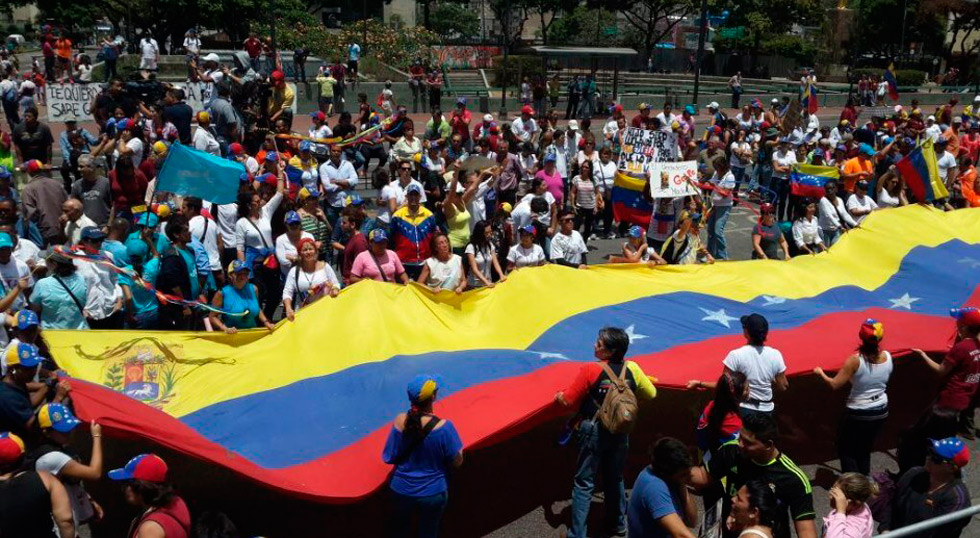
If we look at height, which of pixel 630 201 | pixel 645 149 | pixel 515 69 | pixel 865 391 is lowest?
pixel 865 391

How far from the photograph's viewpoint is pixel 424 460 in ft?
17.9

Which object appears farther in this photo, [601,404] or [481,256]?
[481,256]

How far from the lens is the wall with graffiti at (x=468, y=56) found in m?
50.7

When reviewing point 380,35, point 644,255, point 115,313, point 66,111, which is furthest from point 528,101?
point 115,313

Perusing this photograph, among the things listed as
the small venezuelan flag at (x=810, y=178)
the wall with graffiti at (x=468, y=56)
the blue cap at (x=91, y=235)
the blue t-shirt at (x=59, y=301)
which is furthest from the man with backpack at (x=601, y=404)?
the wall with graffiti at (x=468, y=56)

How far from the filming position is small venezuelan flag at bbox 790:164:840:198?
1425 centimetres

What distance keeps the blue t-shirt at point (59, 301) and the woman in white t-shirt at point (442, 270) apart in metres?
3.16

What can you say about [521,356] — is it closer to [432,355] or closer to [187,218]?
[432,355]

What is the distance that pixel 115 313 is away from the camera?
26.4 feet

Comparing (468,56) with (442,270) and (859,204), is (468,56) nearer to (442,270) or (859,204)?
(859,204)

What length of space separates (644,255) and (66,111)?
1255 centimetres

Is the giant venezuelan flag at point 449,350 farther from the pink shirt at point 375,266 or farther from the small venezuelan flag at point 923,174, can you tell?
the small venezuelan flag at point 923,174

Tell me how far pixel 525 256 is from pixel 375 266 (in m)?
1.86

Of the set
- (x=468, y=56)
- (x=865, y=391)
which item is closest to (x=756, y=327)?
(x=865, y=391)
